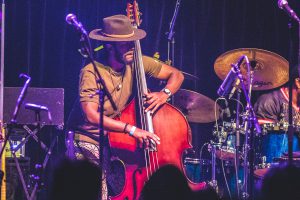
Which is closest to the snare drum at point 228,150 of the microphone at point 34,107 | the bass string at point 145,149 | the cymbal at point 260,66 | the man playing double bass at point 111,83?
the cymbal at point 260,66

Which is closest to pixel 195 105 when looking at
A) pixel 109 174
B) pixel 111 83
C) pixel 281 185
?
pixel 111 83

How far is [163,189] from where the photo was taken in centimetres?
307

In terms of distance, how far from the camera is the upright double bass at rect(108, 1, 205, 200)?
623cm

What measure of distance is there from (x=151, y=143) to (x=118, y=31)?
1331mm

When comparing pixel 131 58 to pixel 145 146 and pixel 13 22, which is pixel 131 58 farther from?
pixel 13 22

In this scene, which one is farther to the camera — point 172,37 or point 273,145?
point 172,37

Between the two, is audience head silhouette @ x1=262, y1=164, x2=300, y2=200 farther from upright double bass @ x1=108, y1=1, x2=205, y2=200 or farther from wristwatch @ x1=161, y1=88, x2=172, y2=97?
wristwatch @ x1=161, y1=88, x2=172, y2=97

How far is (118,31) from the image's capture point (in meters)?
6.74

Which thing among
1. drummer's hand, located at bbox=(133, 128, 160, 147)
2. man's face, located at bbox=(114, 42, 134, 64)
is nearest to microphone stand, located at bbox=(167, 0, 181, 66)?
man's face, located at bbox=(114, 42, 134, 64)

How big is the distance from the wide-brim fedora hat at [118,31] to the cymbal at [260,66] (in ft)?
4.03

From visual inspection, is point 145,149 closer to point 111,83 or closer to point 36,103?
point 111,83

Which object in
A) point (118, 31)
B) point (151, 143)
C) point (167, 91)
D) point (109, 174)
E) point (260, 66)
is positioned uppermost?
point (118, 31)

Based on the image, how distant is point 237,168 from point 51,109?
2333 mm

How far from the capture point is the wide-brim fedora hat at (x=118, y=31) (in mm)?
6723
